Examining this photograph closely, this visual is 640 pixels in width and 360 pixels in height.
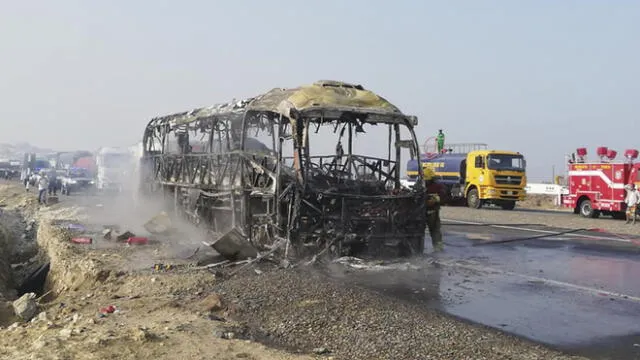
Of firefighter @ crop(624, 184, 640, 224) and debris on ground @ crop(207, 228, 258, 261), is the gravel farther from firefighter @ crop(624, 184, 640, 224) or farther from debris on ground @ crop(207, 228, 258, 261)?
firefighter @ crop(624, 184, 640, 224)

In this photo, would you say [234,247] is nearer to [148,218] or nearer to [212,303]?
[212,303]

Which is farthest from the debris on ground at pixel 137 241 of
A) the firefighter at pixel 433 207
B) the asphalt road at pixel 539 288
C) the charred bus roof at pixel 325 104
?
the firefighter at pixel 433 207

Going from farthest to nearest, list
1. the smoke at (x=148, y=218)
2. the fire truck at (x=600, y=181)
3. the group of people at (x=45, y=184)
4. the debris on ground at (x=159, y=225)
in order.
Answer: the group of people at (x=45, y=184), the fire truck at (x=600, y=181), the debris on ground at (x=159, y=225), the smoke at (x=148, y=218)

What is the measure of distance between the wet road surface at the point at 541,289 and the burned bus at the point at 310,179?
35.8 inches

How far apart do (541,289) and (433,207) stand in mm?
3583

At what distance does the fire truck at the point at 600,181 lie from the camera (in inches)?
957

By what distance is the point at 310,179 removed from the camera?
36.3 feet

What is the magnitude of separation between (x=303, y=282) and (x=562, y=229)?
1332 centimetres

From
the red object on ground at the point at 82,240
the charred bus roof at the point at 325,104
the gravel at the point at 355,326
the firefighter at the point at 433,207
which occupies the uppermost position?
the charred bus roof at the point at 325,104

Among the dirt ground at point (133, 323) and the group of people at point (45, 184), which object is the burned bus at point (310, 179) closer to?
the dirt ground at point (133, 323)

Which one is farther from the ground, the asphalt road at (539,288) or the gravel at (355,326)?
the gravel at (355,326)

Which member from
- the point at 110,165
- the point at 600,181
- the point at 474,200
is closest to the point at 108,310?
the point at 600,181

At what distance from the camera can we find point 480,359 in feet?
18.0

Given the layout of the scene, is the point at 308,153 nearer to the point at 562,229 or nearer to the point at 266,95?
the point at 266,95
